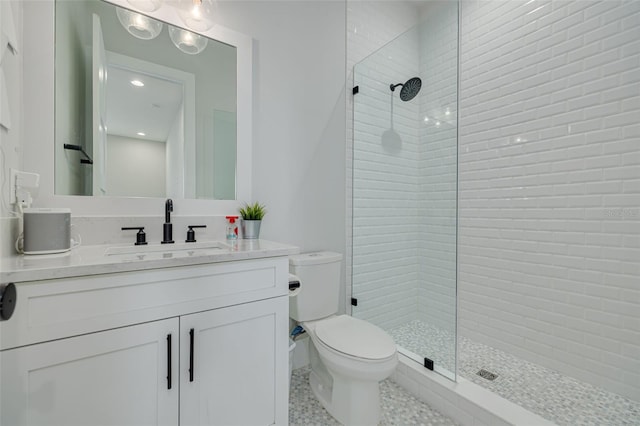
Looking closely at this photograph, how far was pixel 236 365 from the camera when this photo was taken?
1070mm

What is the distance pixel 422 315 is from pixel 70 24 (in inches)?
97.2

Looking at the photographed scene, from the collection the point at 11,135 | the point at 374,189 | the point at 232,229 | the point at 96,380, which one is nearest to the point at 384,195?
the point at 374,189

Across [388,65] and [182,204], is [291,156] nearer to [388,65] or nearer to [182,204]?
[182,204]

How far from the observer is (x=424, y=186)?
1.94 m

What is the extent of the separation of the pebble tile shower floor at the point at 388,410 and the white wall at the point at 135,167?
1.32 m

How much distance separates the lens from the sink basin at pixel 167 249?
1.13 metres

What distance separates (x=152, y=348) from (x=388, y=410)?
4.08 ft

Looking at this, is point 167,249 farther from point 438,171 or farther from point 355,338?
point 438,171

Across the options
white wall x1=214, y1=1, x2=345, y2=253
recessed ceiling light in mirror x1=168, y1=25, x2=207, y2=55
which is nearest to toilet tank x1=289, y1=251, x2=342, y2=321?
white wall x1=214, y1=1, x2=345, y2=253

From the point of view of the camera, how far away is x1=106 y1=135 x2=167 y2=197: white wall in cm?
130

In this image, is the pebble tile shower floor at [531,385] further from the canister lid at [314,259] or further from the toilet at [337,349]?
the canister lid at [314,259]

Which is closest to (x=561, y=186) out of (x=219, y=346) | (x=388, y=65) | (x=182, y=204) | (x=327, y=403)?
(x=388, y=65)

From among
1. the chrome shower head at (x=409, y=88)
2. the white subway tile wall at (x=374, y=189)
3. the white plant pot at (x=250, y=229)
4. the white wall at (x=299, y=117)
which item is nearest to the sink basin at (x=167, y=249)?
the white plant pot at (x=250, y=229)

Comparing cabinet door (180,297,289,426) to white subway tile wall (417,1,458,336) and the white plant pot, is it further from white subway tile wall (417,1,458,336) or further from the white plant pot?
white subway tile wall (417,1,458,336)
